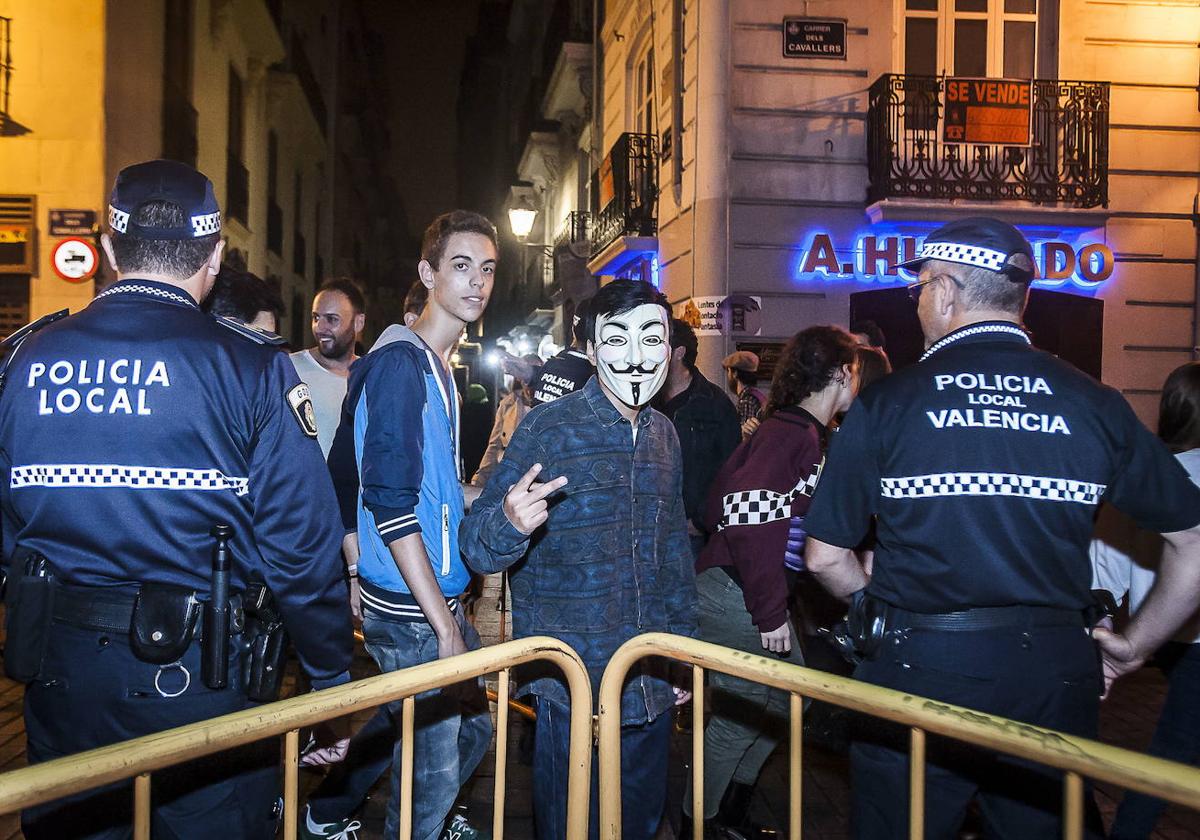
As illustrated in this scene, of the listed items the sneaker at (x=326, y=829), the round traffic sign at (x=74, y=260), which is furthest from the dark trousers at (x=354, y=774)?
the round traffic sign at (x=74, y=260)

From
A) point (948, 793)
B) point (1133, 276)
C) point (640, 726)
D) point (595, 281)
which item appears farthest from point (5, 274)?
point (1133, 276)

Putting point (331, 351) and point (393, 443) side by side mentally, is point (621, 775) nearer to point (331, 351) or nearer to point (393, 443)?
point (393, 443)

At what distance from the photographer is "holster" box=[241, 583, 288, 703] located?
7.48 ft

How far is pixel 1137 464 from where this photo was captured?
249 centimetres

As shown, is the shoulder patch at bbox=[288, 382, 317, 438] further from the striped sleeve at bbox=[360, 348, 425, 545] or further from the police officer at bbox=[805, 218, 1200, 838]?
the police officer at bbox=[805, 218, 1200, 838]

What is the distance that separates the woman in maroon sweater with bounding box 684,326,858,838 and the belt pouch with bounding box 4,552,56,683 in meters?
2.34

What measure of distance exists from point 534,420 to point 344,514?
0.96 m

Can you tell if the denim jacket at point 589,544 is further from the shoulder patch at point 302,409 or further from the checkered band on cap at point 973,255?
the checkered band on cap at point 973,255

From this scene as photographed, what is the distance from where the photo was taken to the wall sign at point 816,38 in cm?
1102

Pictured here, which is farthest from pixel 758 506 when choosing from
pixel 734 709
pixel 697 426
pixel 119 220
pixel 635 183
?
pixel 635 183

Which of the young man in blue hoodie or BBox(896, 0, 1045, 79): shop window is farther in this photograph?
BBox(896, 0, 1045, 79): shop window

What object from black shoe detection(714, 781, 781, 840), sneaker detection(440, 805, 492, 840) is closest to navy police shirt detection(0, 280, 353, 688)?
sneaker detection(440, 805, 492, 840)

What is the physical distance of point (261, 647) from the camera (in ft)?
7.51

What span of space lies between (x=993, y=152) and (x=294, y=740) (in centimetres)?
1125
